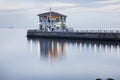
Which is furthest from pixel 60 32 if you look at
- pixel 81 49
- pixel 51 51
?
pixel 51 51

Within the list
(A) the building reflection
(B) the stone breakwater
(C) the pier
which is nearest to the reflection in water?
(A) the building reflection

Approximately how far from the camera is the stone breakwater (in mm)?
57144

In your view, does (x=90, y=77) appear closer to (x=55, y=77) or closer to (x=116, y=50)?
(x=55, y=77)

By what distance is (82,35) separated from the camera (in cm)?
6247

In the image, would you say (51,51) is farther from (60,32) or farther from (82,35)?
(60,32)

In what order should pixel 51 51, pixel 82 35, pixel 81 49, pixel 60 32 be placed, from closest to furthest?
1. pixel 51 51
2. pixel 81 49
3. pixel 82 35
4. pixel 60 32

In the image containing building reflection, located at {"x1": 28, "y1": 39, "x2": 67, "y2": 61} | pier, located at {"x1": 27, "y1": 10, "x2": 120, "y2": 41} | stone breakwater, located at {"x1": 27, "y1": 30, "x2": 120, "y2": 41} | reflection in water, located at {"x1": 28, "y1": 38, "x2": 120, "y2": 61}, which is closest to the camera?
building reflection, located at {"x1": 28, "y1": 39, "x2": 67, "y2": 61}

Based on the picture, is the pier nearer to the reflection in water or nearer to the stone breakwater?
the stone breakwater

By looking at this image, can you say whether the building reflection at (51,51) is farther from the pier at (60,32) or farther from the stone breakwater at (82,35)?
the pier at (60,32)

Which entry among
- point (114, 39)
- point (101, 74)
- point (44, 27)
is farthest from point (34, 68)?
point (44, 27)

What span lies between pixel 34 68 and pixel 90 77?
740 cm

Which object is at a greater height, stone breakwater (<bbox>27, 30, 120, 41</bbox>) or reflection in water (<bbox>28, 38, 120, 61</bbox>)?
stone breakwater (<bbox>27, 30, 120, 41</bbox>)

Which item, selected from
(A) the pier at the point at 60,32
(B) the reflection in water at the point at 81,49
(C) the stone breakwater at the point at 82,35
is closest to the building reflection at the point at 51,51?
(B) the reflection in water at the point at 81,49

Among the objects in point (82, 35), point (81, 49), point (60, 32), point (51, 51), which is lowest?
point (51, 51)
